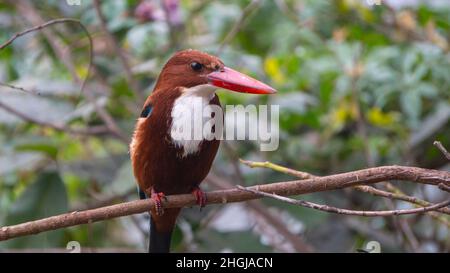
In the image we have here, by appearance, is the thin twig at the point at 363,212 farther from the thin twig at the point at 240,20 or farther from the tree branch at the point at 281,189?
the thin twig at the point at 240,20

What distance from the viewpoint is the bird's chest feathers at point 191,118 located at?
200 cm

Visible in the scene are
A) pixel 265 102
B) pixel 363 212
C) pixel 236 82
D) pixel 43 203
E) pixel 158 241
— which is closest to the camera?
pixel 363 212

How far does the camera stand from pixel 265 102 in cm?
287

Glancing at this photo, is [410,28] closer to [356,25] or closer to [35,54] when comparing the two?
[356,25]

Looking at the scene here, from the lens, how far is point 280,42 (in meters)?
3.10

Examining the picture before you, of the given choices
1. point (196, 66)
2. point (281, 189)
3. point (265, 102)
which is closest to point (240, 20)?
point (265, 102)

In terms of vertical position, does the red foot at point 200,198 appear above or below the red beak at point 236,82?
below

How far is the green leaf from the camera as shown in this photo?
2645mm

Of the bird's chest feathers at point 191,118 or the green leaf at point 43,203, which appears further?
the green leaf at point 43,203

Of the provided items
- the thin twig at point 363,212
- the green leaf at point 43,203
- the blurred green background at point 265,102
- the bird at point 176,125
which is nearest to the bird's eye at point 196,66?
the bird at point 176,125

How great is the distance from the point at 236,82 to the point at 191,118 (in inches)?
6.6

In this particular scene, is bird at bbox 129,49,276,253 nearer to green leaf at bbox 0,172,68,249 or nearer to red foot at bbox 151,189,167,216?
red foot at bbox 151,189,167,216

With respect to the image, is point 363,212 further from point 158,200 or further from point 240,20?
point 240,20
